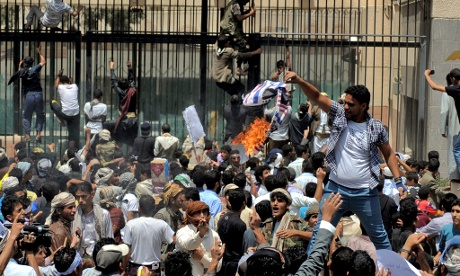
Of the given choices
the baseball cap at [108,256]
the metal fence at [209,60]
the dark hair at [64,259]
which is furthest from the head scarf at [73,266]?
the metal fence at [209,60]

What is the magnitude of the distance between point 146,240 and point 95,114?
8695 millimetres

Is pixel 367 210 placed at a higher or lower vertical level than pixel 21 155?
higher

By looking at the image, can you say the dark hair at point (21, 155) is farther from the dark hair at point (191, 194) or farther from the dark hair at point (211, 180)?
the dark hair at point (191, 194)

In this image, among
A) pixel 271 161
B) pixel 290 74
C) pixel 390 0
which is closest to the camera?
pixel 290 74

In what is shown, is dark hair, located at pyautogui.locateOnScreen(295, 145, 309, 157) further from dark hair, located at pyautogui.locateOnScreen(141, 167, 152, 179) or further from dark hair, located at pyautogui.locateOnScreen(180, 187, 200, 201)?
dark hair, located at pyautogui.locateOnScreen(180, 187, 200, 201)

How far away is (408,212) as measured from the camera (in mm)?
9992

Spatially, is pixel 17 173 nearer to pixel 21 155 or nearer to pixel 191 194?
pixel 21 155

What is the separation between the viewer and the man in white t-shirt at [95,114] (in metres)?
18.5

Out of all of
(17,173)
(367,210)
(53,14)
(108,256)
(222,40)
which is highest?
(53,14)

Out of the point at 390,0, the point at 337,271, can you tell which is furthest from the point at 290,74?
the point at 390,0

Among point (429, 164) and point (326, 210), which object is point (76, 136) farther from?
point (326, 210)

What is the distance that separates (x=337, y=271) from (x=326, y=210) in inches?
32.4

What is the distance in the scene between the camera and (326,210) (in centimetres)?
739

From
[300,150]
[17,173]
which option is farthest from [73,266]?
[300,150]
